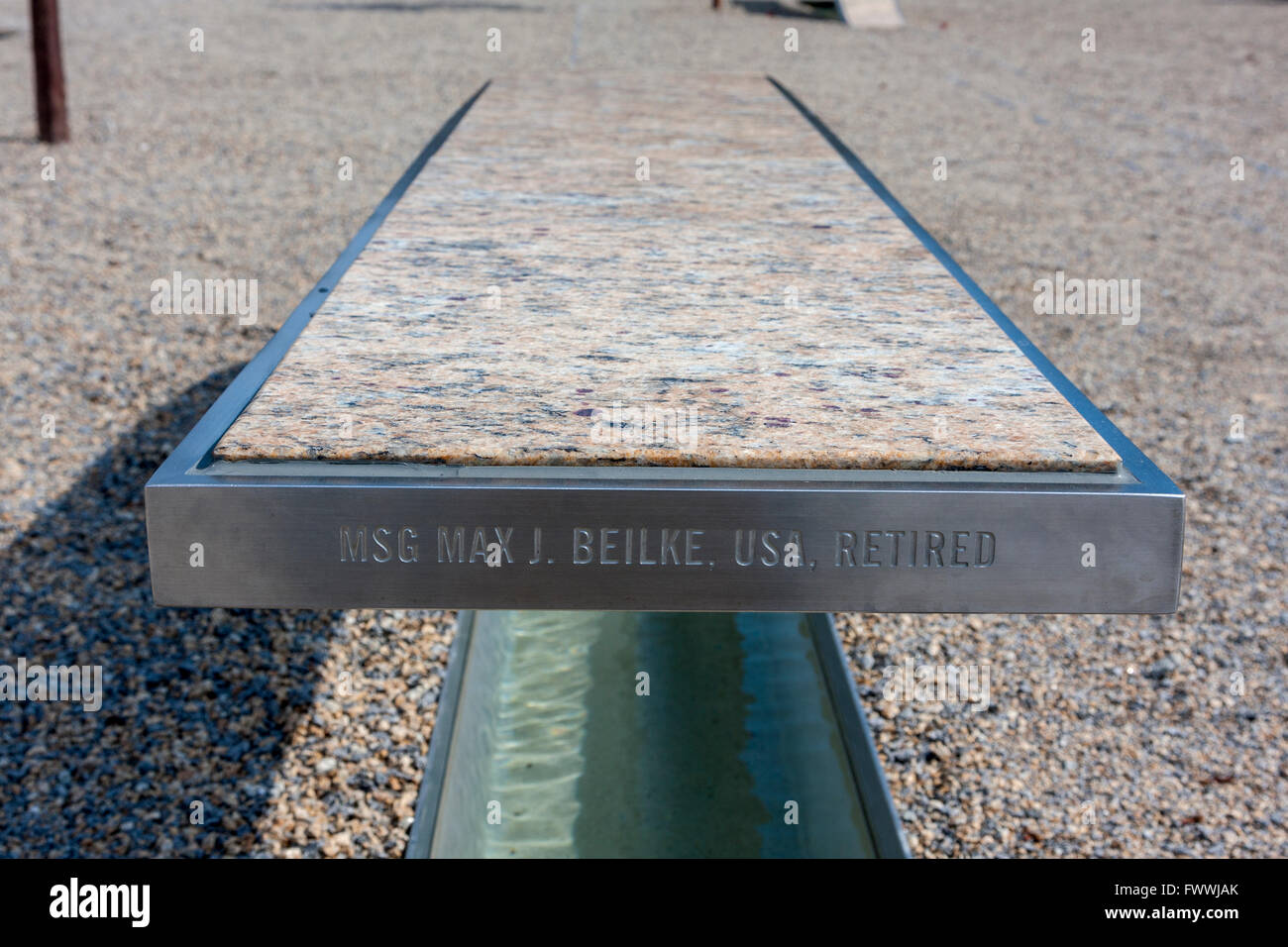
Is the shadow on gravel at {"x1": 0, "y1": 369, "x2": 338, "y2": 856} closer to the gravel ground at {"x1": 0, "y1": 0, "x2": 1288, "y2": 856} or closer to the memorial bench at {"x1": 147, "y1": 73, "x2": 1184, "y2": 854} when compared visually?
the gravel ground at {"x1": 0, "y1": 0, "x2": 1288, "y2": 856}

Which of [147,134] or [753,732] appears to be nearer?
[753,732]

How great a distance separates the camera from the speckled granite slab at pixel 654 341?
2043 mm

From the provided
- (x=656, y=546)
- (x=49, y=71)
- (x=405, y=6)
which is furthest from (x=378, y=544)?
(x=405, y=6)

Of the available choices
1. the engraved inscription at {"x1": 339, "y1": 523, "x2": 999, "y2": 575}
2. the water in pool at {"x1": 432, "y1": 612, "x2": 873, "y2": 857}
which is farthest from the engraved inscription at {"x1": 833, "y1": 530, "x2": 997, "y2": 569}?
the water in pool at {"x1": 432, "y1": 612, "x2": 873, "y2": 857}

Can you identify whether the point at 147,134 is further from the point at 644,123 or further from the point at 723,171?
the point at 723,171

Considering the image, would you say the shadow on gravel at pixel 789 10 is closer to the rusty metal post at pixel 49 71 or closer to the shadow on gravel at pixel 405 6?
the shadow on gravel at pixel 405 6

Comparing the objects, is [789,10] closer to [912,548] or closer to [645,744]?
[645,744]

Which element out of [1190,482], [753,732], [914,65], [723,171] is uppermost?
[914,65]

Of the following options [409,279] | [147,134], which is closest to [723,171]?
[409,279]

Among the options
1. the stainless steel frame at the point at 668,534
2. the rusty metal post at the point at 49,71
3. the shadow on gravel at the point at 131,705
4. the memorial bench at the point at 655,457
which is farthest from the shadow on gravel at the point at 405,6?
the stainless steel frame at the point at 668,534

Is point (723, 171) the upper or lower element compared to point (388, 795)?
upper

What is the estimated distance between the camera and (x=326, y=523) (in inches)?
75.0

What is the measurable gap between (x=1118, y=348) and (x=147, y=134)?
8.07 meters

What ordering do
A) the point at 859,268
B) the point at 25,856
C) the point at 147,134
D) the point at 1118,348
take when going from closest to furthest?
the point at 25,856 < the point at 859,268 < the point at 1118,348 < the point at 147,134
